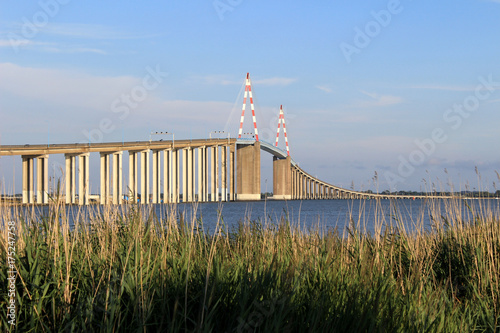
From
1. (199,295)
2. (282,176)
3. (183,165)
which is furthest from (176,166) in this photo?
(199,295)

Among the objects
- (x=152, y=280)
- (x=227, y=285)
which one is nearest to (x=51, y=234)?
(x=152, y=280)

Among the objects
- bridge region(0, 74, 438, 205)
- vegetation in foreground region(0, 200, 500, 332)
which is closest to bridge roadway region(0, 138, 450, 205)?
bridge region(0, 74, 438, 205)

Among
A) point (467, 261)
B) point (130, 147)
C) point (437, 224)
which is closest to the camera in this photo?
point (467, 261)

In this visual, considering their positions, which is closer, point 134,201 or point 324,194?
point 134,201

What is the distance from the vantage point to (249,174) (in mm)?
93875

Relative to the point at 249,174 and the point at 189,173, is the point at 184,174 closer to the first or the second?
the point at 189,173

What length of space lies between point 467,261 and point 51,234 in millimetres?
5621

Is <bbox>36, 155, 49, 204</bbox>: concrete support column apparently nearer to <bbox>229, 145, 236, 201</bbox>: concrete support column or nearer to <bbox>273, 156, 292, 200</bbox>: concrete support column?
<bbox>229, 145, 236, 201</bbox>: concrete support column

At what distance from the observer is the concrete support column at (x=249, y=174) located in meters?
93.4

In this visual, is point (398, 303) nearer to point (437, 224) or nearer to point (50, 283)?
point (50, 283)

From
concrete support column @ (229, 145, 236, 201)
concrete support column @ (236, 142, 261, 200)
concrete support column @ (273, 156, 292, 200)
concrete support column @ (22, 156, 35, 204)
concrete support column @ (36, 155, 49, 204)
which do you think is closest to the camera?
concrete support column @ (22, 156, 35, 204)

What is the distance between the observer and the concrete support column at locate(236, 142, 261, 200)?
93438 mm

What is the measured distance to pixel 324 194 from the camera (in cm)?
14412

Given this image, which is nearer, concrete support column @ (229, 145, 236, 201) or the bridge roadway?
the bridge roadway
